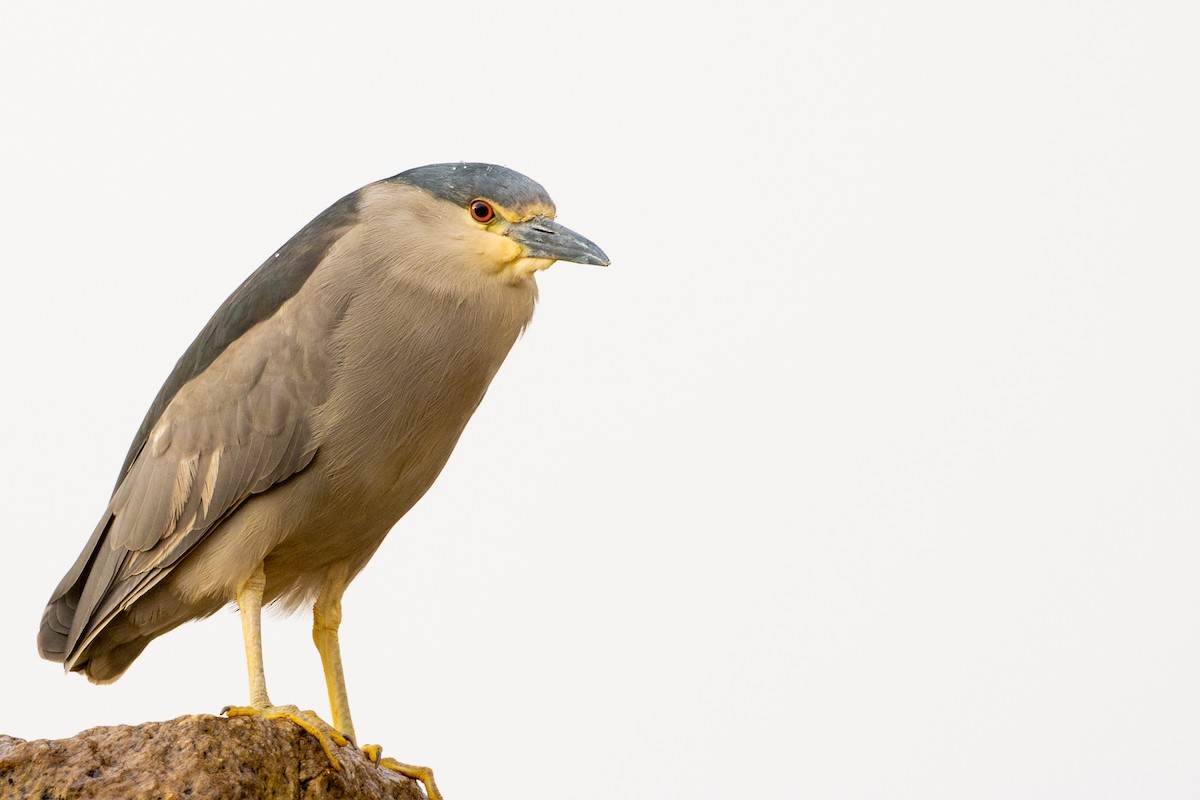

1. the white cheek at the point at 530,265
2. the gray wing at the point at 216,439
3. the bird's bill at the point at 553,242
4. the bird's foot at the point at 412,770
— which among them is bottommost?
the bird's foot at the point at 412,770

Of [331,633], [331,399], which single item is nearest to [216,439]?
[331,399]

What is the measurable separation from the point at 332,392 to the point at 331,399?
26mm

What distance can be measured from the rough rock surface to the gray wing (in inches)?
38.8

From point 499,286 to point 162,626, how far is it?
1911 millimetres

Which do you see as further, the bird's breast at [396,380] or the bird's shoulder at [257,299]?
the bird's shoulder at [257,299]

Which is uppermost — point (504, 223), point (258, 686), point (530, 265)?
point (504, 223)

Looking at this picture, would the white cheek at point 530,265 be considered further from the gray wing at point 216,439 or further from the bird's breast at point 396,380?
the gray wing at point 216,439

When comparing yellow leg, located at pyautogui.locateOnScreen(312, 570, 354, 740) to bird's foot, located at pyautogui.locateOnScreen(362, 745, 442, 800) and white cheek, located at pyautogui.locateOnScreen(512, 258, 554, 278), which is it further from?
white cheek, located at pyautogui.locateOnScreen(512, 258, 554, 278)

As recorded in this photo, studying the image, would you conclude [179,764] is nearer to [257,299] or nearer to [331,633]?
[331,633]

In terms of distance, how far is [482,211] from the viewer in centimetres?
498

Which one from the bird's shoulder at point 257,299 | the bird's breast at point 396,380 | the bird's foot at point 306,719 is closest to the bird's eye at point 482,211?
the bird's breast at point 396,380

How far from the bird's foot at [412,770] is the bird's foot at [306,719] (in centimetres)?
32

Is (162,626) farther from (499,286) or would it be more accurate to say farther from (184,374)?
(499,286)

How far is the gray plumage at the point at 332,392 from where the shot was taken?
16.0ft
